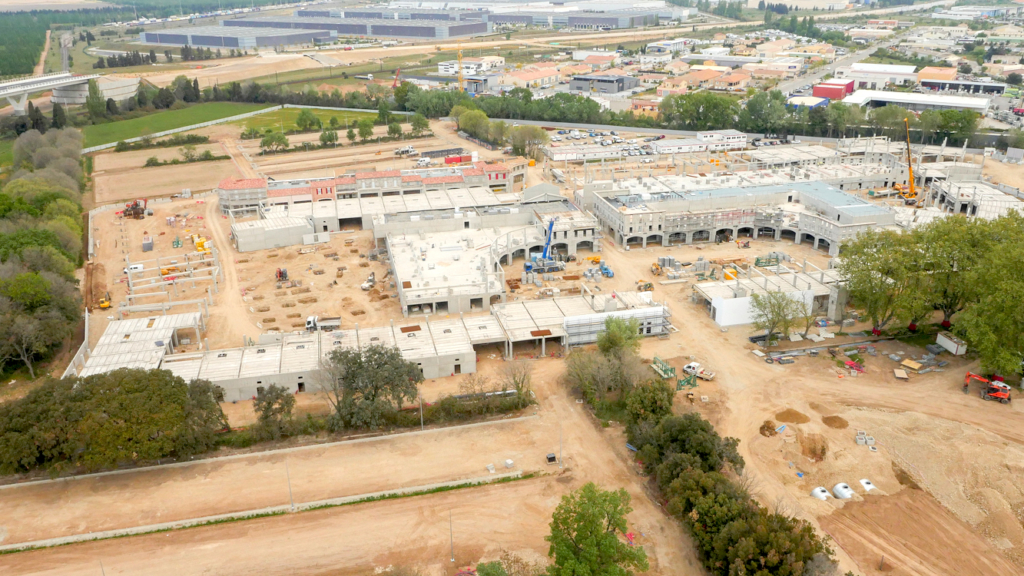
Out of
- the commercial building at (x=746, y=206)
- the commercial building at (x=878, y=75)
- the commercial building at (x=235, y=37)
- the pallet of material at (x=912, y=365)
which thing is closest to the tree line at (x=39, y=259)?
the commercial building at (x=746, y=206)

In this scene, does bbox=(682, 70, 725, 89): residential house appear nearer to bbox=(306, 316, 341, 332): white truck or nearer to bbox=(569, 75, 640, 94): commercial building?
bbox=(569, 75, 640, 94): commercial building

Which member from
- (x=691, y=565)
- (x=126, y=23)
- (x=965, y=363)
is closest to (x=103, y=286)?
(x=691, y=565)

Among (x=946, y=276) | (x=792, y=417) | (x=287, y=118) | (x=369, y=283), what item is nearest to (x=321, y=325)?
(x=369, y=283)

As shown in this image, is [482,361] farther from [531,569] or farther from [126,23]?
[126,23]

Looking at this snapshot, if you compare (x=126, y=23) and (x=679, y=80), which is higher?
(x=126, y=23)

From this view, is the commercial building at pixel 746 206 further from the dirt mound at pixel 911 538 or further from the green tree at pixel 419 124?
the green tree at pixel 419 124

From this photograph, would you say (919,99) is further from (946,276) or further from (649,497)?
(649,497)

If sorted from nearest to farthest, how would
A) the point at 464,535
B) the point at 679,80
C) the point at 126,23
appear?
1. the point at 464,535
2. the point at 679,80
3. the point at 126,23
